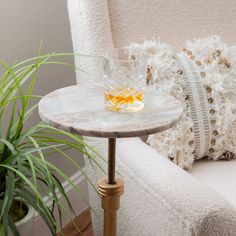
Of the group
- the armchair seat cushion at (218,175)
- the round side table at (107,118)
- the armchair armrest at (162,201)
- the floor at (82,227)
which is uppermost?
the round side table at (107,118)

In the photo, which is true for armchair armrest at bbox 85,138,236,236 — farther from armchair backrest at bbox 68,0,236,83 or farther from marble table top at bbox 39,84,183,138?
armchair backrest at bbox 68,0,236,83

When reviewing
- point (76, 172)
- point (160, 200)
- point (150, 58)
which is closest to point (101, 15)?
point (150, 58)

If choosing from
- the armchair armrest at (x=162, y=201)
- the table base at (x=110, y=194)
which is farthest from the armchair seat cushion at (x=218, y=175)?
the table base at (x=110, y=194)

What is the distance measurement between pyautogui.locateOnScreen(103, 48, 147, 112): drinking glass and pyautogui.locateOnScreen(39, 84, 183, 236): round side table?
0.02 m

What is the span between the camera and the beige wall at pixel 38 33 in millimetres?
1367

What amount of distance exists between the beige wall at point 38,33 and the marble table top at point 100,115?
1.43 ft

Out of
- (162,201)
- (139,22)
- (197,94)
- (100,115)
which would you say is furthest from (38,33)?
(162,201)

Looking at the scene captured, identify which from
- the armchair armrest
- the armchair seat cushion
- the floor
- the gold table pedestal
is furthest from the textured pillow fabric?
the floor

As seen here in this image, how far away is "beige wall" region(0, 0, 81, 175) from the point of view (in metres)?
1.37

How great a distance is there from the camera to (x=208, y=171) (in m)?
1.31

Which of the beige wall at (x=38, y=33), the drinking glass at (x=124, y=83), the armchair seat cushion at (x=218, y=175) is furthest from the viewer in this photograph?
the beige wall at (x=38, y=33)

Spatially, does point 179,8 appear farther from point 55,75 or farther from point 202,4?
point 55,75

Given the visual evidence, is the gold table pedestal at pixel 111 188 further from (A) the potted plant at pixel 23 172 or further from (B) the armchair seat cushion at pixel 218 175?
(B) the armchair seat cushion at pixel 218 175

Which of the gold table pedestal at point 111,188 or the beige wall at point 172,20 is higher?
the beige wall at point 172,20
